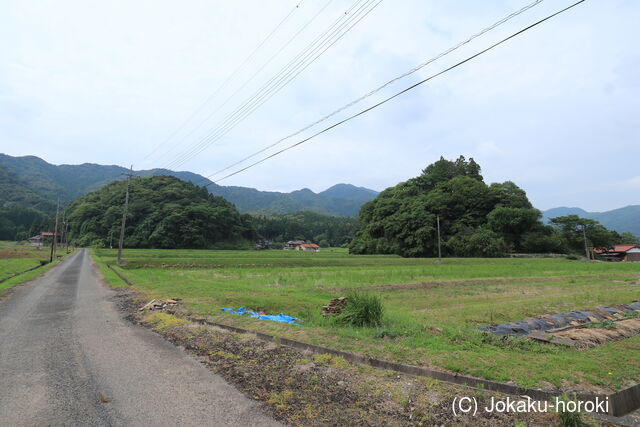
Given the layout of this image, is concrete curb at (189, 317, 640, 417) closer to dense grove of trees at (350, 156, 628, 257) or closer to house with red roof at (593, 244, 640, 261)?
dense grove of trees at (350, 156, 628, 257)

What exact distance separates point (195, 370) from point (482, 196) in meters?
76.6

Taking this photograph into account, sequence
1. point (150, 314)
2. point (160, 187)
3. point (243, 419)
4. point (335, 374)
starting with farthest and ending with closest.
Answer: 1. point (160, 187)
2. point (150, 314)
3. point (335, 374)
4. point (243, 419)

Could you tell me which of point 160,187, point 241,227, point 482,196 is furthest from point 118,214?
point 482,196

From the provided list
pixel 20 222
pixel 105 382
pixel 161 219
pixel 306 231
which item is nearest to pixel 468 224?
pixel 105 382

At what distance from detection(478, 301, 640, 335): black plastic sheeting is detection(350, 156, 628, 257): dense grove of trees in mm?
57374

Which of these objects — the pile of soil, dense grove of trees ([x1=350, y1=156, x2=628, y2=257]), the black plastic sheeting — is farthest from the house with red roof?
the pile of soil

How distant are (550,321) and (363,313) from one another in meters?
5.29

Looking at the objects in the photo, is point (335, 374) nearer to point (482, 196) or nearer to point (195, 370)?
point (195, 370)

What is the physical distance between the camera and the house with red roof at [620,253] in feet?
238

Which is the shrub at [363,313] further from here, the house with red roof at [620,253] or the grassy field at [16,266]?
the house with red roof at [620,253]

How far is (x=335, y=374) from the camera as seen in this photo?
5.89 meters

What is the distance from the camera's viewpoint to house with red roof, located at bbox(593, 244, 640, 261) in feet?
238

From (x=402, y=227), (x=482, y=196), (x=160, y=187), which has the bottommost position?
(x=402, y=227)

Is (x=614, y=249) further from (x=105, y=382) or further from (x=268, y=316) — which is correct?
(x=105, y=382)
